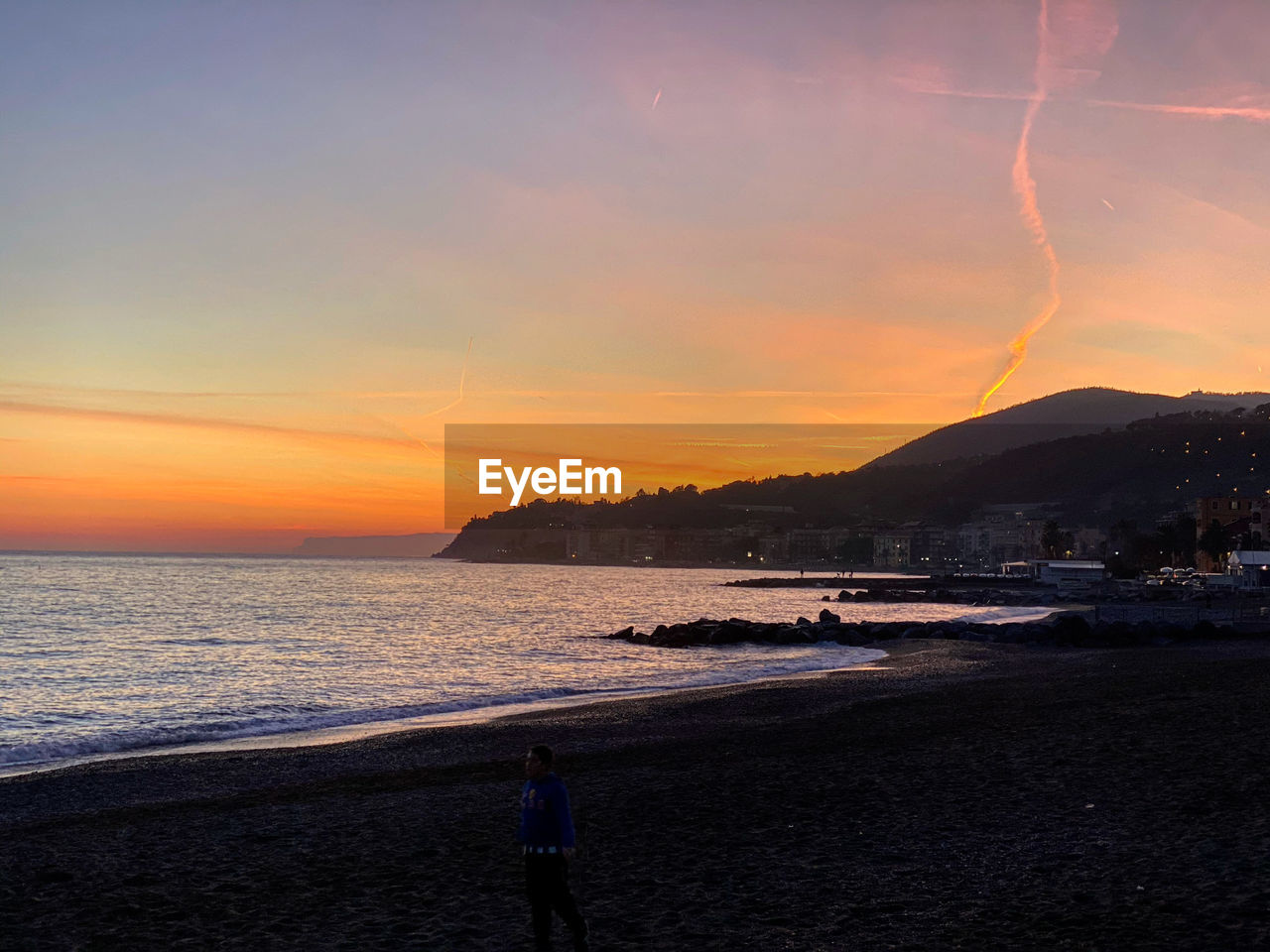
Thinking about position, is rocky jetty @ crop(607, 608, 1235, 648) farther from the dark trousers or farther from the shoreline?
the dark trousers

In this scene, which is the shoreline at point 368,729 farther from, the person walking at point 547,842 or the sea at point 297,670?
the person walking at point 547,842

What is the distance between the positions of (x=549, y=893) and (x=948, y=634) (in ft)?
175

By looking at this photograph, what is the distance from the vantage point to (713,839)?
41.5 ft

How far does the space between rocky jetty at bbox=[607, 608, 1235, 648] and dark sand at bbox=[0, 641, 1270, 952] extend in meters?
31.1

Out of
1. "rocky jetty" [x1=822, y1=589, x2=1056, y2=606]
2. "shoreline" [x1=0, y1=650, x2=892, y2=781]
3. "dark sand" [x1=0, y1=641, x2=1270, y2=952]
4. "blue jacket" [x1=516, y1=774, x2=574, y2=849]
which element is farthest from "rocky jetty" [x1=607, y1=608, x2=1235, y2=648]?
"rocky jetty" [x1=822, y1=589, x2=1056, y2=606]

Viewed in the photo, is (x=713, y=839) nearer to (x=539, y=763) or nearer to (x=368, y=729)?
(x=539, y=763)

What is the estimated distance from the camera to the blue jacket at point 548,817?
843 cm

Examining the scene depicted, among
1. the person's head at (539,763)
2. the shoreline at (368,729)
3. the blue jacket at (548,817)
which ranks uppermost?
the person's head at (539,763)

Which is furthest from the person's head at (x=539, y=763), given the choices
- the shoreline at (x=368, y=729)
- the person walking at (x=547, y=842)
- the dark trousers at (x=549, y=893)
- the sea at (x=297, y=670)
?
the sea at (x=297, y=670)

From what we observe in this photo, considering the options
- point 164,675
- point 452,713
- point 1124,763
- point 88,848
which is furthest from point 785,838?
point 164,675

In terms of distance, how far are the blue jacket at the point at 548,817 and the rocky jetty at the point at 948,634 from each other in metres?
47.7

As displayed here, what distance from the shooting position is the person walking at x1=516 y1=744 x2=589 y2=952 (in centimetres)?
841

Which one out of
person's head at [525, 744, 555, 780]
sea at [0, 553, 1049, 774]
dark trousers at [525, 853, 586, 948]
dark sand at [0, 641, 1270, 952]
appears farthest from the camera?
sea at [0, 553, 1049, 774]

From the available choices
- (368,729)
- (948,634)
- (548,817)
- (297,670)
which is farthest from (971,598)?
(548,817)
